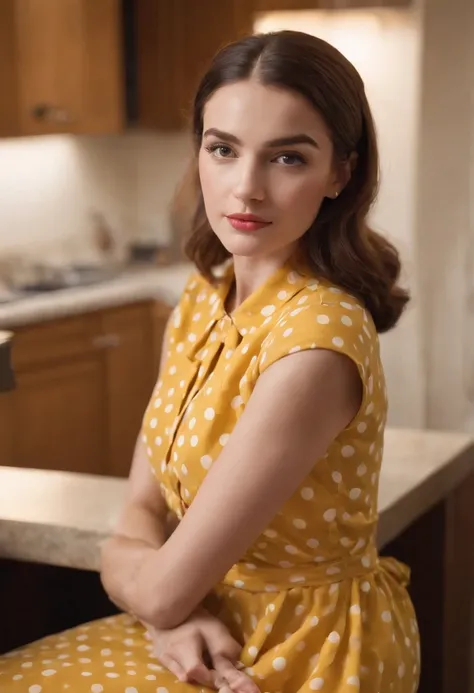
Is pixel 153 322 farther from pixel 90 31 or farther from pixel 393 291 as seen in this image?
pixel 393 291

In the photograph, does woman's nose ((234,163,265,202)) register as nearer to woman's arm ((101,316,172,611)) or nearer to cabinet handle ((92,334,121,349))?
woman's arm ((101,316,172,611))

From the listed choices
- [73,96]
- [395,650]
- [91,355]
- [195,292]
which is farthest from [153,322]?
[395,650]

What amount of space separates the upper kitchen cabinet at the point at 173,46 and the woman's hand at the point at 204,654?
3.30 metres

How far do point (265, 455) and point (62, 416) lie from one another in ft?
9.05

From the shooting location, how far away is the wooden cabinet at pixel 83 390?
11.9ft

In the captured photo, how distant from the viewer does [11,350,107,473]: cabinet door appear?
3.64 m

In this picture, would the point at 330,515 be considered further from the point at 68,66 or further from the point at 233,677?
the point at 68,66

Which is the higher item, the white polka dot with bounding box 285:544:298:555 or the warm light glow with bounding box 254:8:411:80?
the warm light glow with bounding box 254:8:411:80

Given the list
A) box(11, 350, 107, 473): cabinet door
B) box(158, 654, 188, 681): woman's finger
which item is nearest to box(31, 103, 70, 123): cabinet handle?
box(11, 350, 107, 473): cabinet door

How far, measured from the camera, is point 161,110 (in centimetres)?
448

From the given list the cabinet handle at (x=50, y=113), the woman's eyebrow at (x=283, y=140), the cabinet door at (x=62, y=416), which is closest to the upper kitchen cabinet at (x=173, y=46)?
the cabinet handle at (x=50, y=113)

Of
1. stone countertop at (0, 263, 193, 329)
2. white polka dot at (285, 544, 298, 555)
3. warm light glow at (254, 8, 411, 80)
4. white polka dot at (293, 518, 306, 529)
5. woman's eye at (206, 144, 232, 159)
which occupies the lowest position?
stone countertop at (0, 263, 193, 329)

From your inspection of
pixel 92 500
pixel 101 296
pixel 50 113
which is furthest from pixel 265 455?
pixel 50 113

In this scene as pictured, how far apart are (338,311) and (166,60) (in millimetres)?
3439
